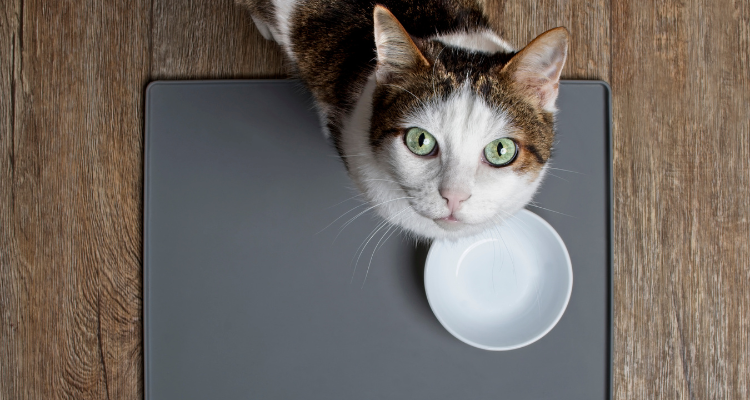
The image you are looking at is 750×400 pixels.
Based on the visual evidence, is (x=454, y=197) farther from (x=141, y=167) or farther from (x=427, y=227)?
(x=141, y=167)

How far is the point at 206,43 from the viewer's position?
111cm

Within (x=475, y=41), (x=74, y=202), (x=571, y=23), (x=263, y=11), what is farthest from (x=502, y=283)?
(x=74, y=202)

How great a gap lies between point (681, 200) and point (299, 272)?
3.04ft

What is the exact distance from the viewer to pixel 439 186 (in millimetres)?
611

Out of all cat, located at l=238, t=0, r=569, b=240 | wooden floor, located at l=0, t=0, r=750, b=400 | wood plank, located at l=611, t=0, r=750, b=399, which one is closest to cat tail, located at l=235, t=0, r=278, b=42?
wooden floor, located at l=0, t=0, r=750, b=400

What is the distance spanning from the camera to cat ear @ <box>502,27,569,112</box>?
567 millimetres

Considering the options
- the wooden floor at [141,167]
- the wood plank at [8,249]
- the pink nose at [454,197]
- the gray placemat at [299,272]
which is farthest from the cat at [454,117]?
the wood plank at [8,249]

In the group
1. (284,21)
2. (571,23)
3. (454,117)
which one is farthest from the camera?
(571,23)

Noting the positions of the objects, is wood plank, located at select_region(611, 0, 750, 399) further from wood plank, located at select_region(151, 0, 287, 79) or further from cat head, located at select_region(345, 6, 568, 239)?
wood plank, located at select_region(151, 0, 287, 79)

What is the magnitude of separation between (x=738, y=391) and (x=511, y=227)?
723 mm

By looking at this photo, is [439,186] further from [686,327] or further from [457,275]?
[686,327]

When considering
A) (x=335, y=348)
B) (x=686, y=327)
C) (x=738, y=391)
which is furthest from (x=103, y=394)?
(x=738, y=391)

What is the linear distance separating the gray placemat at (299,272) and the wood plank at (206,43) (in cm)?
5

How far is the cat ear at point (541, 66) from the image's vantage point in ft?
1.86
